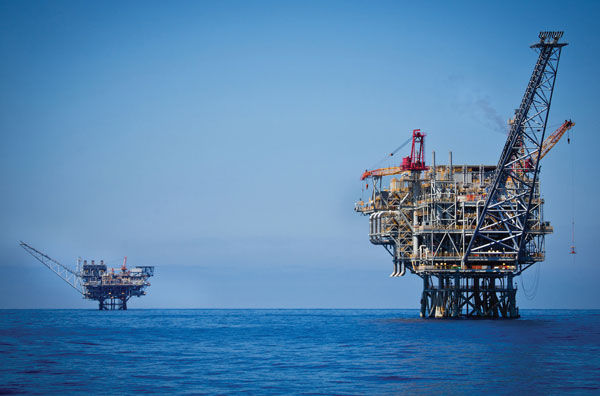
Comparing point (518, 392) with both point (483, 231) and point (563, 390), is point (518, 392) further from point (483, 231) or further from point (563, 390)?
point (483, 231)

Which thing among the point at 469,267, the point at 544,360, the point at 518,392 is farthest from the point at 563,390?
the point at 469,267

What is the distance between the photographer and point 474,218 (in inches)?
3078

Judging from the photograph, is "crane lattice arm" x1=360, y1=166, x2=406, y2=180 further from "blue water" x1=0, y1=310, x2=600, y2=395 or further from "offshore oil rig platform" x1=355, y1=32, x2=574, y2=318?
"blue water" x1=0, y1=310, x2=600, y2=395

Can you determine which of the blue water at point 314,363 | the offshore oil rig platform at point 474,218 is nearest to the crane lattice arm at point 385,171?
the offshore oil rig platform at point 474,218

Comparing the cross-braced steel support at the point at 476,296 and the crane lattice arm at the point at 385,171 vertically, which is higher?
the crane lattice arm at the point at 385,171

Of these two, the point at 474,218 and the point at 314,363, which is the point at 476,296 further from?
the point at 314,363

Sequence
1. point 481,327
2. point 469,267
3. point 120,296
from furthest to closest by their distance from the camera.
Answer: point 120,296 → point 469,267 → point 481,327

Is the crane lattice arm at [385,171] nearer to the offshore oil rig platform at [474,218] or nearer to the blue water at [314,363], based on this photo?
the offshore oil rig platform at [474,218]

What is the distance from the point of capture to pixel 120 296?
553ft

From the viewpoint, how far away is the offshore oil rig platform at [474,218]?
7419 cm

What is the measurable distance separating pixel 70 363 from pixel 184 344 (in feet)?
55.0

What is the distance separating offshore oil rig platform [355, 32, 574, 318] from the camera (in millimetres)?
74188

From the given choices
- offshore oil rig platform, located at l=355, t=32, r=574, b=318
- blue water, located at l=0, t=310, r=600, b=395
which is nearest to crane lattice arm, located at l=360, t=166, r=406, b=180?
offshore oil rig platform, located at l=355, t=32, r=574, b=318

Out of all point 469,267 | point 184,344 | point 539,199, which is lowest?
point 184,344
